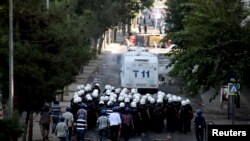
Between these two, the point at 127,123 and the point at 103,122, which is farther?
the point at 127,123

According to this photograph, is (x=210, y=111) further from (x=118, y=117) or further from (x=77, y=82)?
(x=77, y=82)

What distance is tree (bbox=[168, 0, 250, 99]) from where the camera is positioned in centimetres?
2433

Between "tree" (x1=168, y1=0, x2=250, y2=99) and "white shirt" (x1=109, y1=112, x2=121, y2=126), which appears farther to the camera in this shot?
"tree" (x1=168, y1=0, x2=250, y2=99)

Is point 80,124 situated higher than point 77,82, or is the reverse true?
point 77,82

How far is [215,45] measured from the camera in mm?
24297

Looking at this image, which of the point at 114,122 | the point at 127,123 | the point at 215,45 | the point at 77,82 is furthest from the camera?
the point at 77,82

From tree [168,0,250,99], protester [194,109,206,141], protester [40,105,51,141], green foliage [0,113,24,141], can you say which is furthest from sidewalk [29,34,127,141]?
green foliage [0,113,24,141]

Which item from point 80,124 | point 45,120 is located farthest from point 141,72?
point 80,124

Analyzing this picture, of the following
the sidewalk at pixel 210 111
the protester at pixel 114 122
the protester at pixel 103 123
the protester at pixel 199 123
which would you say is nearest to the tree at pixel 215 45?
the sidewalk at pixel 210 111

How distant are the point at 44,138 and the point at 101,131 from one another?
2.30 m

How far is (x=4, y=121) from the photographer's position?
1125cm

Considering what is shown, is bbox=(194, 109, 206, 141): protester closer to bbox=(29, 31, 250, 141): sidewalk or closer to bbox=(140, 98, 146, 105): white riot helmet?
bbox=(29, 31, 250, 141): sidewalk

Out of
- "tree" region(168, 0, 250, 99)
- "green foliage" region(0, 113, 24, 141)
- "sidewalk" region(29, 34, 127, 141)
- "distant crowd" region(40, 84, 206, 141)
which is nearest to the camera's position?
"green foliage" region(0, 113, 24, 141)

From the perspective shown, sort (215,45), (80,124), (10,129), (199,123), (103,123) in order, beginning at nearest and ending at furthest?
1. (10,129)
2. (80,124)
3. (103,123)
4. (199,123)
5. (215,45)
